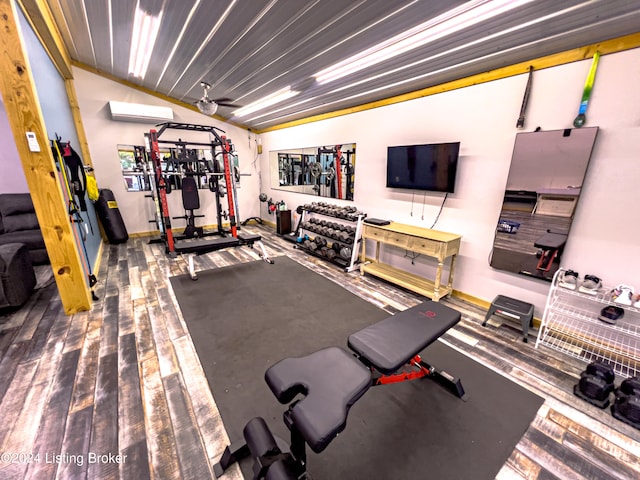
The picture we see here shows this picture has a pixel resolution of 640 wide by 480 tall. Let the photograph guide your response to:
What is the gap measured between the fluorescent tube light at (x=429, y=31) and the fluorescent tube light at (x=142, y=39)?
75.4 inches

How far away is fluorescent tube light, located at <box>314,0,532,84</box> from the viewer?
169cm

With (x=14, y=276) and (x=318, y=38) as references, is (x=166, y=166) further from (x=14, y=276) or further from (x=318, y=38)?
(x=318, y=38)

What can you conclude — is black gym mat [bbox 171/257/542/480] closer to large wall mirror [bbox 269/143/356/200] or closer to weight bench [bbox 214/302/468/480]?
weight bench [bbox 214/302/468/480]

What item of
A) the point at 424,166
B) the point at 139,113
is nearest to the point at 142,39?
the point at 139,113

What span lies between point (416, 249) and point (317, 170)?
2.85 metres

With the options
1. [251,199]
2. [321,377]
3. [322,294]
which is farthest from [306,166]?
[321,377]

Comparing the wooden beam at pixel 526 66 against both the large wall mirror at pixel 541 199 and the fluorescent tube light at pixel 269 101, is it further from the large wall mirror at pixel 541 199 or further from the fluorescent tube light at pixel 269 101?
the fluorescent tube light at pixel 269 101

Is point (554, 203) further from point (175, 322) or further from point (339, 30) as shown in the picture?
point (175, 322)

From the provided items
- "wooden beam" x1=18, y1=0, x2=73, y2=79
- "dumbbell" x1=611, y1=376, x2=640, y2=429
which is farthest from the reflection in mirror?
"dumbbell" x1=611, y1=376, x2=640, y2=429

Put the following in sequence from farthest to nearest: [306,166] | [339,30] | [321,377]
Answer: [306,166] < [339,30] < [321,377]

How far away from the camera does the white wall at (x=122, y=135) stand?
488 cm

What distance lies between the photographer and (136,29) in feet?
9.50

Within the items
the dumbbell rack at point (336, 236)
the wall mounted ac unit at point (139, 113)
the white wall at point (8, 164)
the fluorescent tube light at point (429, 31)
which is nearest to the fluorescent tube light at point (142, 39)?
the wall mounted ac unit at point (139, 113)

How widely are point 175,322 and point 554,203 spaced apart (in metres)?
3.87
